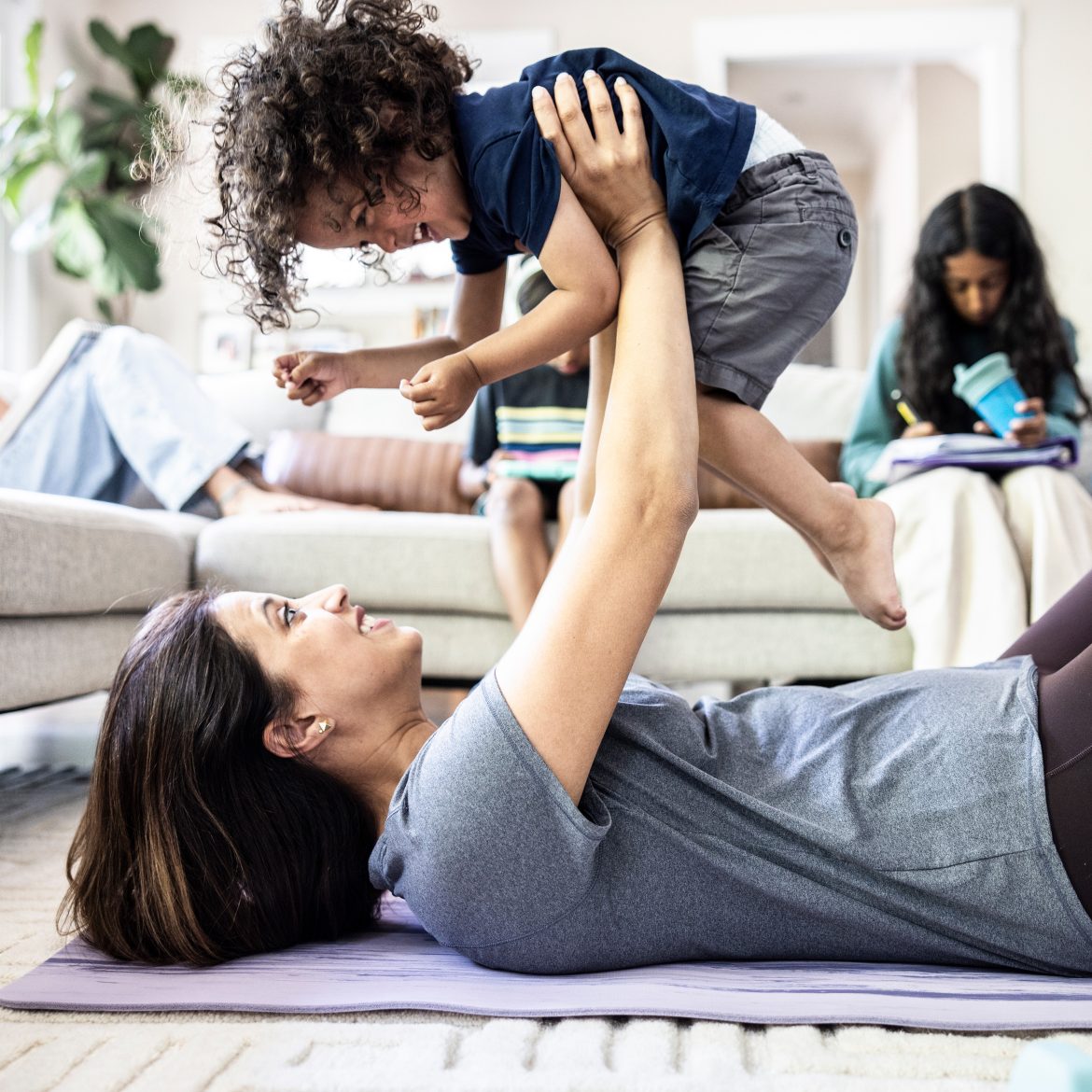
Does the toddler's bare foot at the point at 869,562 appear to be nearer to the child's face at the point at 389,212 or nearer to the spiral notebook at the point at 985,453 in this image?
the child's face at the point at 389,212

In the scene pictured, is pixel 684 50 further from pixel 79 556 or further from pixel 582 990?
pixel 582 990

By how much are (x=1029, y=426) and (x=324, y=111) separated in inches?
64.7

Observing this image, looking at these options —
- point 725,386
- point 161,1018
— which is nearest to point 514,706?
point 161,1018

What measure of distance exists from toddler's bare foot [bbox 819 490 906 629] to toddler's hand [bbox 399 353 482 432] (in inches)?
20.3

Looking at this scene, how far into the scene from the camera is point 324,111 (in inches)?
44.1

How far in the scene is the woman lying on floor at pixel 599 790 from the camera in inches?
34.3

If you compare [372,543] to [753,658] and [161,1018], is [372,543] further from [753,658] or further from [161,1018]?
[161,1018]

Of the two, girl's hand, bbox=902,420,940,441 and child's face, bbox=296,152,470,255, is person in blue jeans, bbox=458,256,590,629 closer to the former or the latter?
girl's hand, bbox=902,420,940,441

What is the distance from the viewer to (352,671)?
3.32ft

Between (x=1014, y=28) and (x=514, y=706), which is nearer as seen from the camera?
(x=514, y=706)

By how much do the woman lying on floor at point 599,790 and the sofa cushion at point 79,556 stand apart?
70 cm

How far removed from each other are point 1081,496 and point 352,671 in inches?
68.8

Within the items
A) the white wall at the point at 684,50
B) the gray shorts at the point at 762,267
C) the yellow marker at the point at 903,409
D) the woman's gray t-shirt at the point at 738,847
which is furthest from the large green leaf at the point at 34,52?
the woman's gray t-shirt at the point at 738,847

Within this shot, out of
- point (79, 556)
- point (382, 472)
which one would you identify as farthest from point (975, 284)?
point (79, 556)
